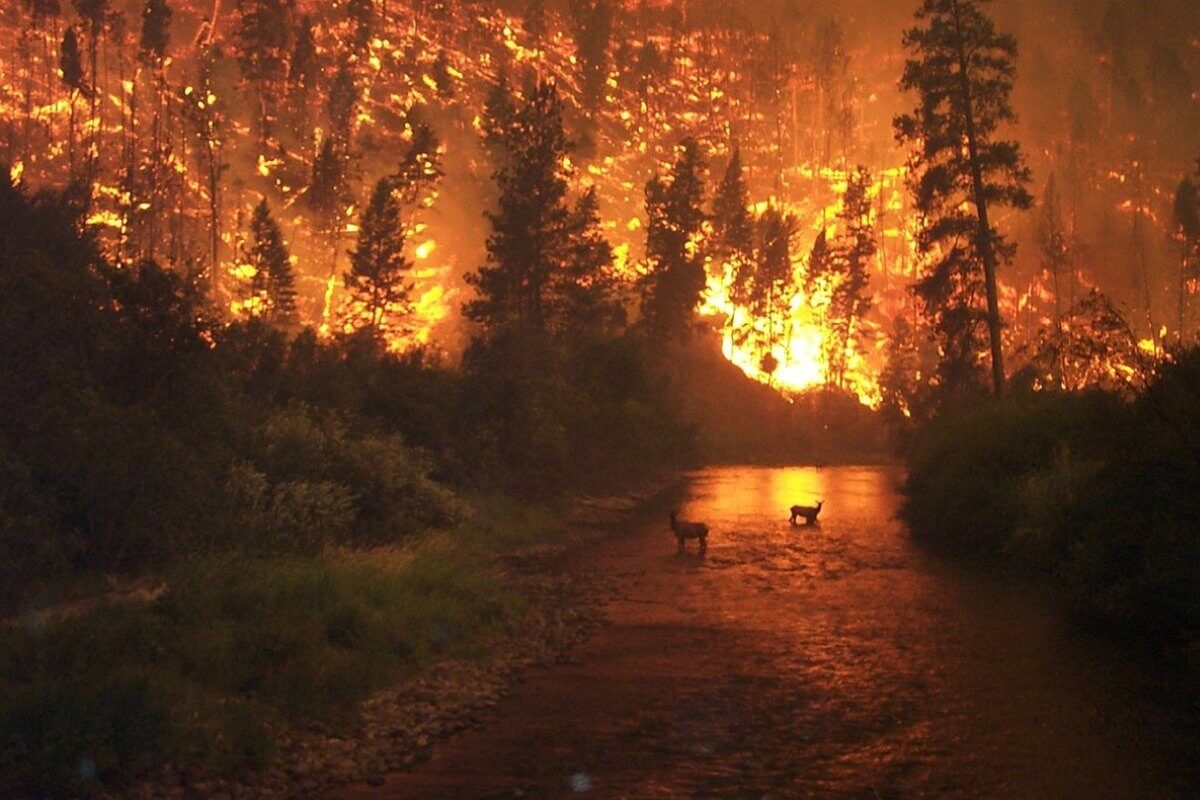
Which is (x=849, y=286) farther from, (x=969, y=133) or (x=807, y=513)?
(x=807, y=513)

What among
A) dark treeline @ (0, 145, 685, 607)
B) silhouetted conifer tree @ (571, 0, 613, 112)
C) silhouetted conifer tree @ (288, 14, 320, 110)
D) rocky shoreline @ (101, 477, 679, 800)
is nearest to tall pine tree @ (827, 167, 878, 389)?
silhouetted conifer tree @ (571, 0, 613, 112)

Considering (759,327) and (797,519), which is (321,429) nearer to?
(797,519)

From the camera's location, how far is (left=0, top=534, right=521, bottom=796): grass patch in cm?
949

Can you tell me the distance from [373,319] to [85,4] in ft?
97.3

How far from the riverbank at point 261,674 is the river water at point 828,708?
1.05 metres

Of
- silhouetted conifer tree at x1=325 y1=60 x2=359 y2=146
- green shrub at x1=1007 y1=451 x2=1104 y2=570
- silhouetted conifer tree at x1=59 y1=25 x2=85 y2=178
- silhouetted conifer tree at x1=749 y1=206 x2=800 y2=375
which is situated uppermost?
silhouetted conifer tree at x1=325 y1=60 x2=359 y2=146

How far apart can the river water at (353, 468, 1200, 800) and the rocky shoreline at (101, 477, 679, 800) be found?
0.41 m

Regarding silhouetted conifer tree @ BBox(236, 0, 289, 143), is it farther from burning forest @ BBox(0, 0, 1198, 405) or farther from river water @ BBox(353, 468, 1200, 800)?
river water @ BBox(353, 468, 1200, 800)

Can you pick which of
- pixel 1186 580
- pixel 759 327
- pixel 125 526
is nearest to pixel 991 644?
pixel 1186 580

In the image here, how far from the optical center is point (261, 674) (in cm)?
1232

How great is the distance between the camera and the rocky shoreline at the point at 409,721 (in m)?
9.95

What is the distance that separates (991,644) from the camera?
16125mm

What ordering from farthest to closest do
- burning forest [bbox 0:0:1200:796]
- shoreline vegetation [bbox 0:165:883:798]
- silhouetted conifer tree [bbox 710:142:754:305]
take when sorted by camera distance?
silhouetted conifer tree [bbox 710:142:754:305]
burning forest [bbox 0:0:1200:796]
shoreline vegetation [bbox 0:165:883:798]

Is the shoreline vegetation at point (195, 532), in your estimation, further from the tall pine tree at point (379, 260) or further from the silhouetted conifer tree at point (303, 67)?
the silhouetted conifer tree at point (303, 67)
